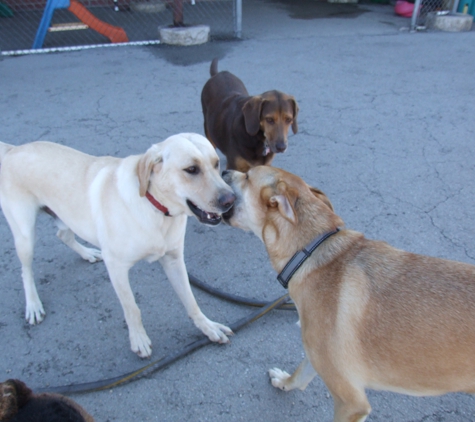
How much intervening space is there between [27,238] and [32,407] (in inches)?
62.2

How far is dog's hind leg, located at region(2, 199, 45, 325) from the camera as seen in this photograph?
8.61 ft

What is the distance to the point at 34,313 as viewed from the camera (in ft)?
9.19

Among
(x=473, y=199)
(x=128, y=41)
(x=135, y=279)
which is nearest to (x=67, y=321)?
(x=135, y=279)

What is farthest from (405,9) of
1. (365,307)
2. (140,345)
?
(140,345)

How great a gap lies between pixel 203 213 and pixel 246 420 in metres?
1.20

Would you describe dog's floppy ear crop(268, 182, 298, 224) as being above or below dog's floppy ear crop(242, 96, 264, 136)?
above

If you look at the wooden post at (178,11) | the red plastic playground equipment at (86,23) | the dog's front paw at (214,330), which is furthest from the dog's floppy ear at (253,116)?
the red plastic playground equipment at (86,23)

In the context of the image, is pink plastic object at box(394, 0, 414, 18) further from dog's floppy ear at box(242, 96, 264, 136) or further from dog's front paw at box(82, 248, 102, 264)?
dog's front paw at box(82, 248, 102, 264)

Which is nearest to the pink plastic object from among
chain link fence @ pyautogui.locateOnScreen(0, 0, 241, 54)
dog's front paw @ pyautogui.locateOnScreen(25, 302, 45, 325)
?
chain link fence @ pyautogui.locateOnScreen(0, 0, 241, 54)

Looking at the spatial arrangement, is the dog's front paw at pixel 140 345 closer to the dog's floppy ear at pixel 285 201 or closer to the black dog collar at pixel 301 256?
the black dog collar at pixel 301 256

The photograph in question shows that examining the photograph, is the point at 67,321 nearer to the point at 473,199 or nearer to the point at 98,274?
the point at 98,274

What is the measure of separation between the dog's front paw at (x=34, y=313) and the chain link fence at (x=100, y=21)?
7.51 meters

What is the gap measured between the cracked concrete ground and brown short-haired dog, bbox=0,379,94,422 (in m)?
0.92

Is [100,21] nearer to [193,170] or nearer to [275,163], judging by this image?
[275,163]
